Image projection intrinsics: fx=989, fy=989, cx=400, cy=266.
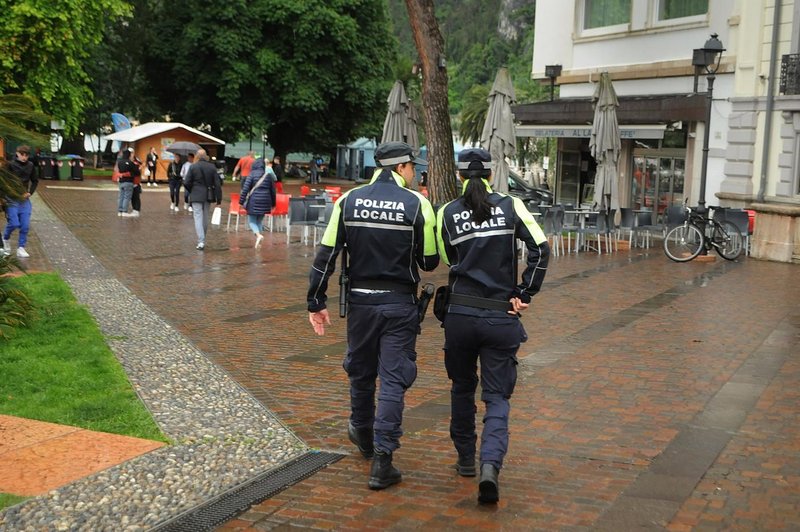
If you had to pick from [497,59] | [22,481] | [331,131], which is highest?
[497,59]

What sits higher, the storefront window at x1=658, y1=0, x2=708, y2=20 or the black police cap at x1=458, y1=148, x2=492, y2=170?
the storefront window at x1=658, y1=0, x2=708, y2=20

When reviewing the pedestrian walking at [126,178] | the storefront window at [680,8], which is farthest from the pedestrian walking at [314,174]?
the storefront window at [680,8]

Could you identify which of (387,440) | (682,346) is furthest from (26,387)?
(682,346)

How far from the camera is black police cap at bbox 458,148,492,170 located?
17.8 feet

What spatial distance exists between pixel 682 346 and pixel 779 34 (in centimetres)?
1533

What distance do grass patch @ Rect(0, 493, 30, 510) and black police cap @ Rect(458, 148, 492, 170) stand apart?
2.87 meters

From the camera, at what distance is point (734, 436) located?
6.45 m

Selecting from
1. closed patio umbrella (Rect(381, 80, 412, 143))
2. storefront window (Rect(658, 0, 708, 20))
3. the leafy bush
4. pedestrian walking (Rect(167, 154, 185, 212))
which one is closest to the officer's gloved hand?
the leafy bush

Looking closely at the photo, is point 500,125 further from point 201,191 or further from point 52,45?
point 52,45

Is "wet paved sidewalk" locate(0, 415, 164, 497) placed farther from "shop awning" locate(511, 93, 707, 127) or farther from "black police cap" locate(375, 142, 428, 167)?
"shop awning" locate(511, 93, 707, 127)

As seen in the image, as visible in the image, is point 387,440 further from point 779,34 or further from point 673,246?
point 779,34

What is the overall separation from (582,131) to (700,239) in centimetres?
802

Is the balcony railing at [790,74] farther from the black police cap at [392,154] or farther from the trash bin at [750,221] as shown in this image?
the black police cap at [392,154]

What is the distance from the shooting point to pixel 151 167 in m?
42.2
